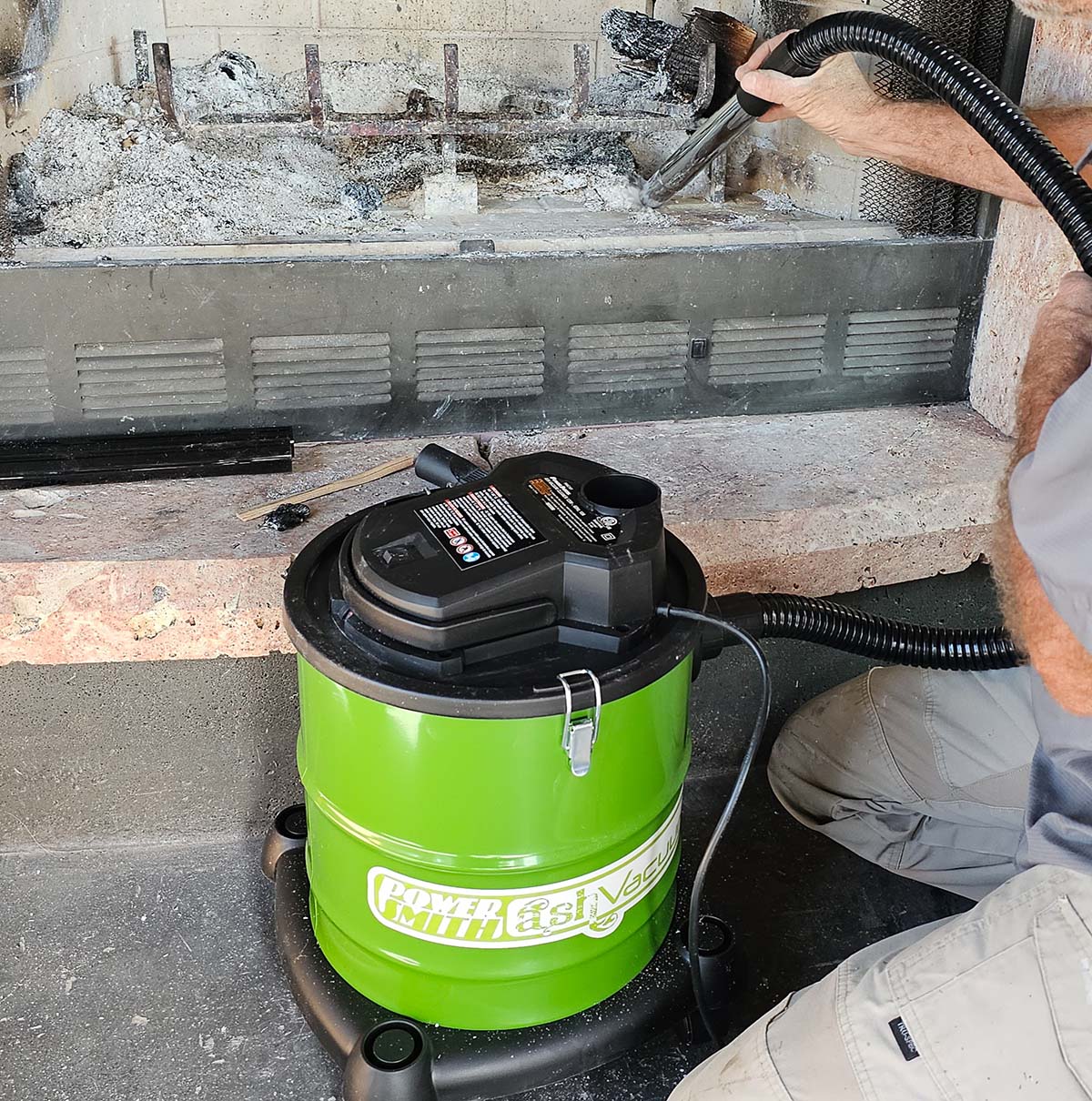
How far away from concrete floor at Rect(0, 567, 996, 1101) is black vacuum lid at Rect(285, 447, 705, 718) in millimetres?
481

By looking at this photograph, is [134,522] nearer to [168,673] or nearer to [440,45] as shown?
[168,673]

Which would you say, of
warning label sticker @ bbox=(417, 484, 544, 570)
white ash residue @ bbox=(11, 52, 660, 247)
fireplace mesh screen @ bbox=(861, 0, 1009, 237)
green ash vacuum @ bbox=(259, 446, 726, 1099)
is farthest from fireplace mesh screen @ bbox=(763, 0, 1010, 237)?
warning label sticker @ bbox=(417, 484, 544, 570)

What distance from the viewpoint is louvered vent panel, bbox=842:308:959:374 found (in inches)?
63.9

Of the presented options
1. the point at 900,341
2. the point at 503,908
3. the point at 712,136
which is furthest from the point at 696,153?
the point at 503,908

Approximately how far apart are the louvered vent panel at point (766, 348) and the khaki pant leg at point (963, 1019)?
0.87 m

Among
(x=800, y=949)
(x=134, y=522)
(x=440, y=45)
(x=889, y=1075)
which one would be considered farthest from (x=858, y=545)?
(x=440, y=45)

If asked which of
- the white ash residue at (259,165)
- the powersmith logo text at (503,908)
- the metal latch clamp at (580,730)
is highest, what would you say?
the white ash residue at (259,165)

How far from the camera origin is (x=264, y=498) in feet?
4.58

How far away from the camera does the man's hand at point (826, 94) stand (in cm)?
136

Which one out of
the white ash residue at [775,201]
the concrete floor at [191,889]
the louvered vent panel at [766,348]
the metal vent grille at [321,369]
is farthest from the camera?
the white ash residue at [775,201]

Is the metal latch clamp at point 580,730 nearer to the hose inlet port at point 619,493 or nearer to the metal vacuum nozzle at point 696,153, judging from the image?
the hose inlet port at point 619,493

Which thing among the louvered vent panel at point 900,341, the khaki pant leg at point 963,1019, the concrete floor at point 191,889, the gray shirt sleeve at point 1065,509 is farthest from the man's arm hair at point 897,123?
the khaki pant leg at point 963,1019

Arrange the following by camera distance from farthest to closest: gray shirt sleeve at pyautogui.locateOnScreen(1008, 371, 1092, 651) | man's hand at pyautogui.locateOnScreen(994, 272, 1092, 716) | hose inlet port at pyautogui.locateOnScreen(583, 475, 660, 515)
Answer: hose inlet port at pyautogui.locateOnScreen(583, 475, 660, 515) < man's hand at pyautogui.locateOnScreen(994, 272, 1092, 716) < gray shirt sleeve at pyautogui.locateOnScreen(1008, 371, 1092, 651)

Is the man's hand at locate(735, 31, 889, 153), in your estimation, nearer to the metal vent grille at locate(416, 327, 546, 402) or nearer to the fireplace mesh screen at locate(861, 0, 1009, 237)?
the fireplace mesh screen at locate(861, 0, 1009, 237)
